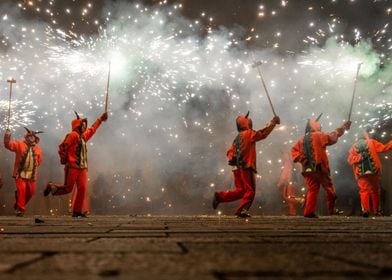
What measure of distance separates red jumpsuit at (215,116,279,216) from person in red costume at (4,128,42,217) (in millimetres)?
4536

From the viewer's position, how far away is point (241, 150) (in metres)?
7.76

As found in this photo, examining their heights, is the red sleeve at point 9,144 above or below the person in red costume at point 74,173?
above

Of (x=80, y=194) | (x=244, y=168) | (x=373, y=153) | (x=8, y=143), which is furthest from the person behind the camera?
(x=8, y=143)

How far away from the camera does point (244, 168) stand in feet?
24.9

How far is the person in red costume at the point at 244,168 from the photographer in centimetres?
741

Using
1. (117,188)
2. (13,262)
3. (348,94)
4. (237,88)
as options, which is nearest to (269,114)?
(237,88)

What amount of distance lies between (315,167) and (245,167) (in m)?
1.21

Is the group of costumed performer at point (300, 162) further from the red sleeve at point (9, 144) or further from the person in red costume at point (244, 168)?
the red sleeve at point (9, 144)

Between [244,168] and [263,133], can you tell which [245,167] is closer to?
[244,168]

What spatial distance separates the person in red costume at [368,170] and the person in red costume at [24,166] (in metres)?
7.27

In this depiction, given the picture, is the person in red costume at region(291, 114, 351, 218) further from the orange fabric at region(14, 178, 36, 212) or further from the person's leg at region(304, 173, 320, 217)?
the orange fabric at region(14, 178, 36, 212)

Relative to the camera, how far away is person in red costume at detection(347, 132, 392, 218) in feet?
29.7

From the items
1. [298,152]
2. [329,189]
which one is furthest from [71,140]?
[329,189]

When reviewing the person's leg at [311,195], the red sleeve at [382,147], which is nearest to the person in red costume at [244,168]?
the person's leg at [311,195]
